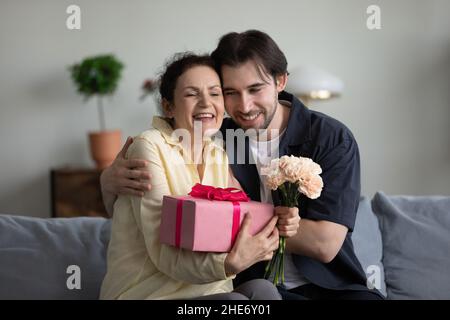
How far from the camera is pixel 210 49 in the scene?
16.1 ft

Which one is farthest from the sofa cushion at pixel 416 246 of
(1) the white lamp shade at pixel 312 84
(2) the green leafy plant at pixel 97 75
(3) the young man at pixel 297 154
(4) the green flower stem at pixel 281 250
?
(2) the green leafy plant at pixel 97 75

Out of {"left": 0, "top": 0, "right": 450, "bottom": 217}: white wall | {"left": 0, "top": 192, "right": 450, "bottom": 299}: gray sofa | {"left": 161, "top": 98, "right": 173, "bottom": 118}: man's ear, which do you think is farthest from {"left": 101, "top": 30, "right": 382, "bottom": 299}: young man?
{"left": 0, "top": 0, "right": 450, "bottom": 217}: white wall

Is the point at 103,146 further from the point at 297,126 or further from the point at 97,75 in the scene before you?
the point at 297,126

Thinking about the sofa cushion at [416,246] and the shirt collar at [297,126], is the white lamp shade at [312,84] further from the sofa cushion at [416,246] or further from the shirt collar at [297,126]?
the shirt collar at [297,126]

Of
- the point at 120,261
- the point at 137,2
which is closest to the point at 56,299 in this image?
the point at 120,261

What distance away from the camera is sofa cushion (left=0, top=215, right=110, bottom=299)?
2090mm

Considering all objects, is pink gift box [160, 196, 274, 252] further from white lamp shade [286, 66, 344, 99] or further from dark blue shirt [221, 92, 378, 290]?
white lamp shade [286, 66, 344, 99]

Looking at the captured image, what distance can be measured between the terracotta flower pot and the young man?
265 cm

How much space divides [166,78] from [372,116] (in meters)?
3.29

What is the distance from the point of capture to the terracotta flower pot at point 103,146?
459 centimetres

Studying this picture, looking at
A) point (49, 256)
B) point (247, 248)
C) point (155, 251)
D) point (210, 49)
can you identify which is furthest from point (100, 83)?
point (247, 248)

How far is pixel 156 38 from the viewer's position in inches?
193

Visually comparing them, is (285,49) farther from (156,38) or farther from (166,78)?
(166,78)

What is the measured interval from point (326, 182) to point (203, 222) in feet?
1.77
